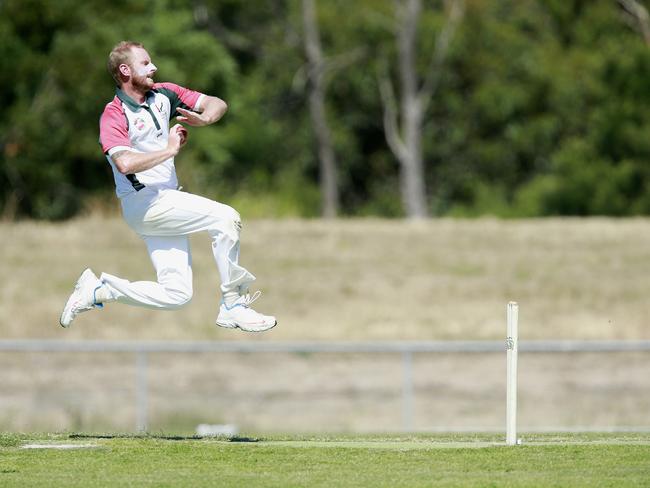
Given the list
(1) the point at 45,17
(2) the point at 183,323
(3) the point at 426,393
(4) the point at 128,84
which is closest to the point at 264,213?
(1) the point at 45,17

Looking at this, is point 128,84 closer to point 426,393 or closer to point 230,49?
point 426,393

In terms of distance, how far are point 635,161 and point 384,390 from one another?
21.0 metres

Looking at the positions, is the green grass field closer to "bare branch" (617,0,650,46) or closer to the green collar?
the green collar

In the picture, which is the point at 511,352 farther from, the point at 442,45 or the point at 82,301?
the point at 442,45

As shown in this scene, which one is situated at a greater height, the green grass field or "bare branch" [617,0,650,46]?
"bare branch" [617,0,650,46]

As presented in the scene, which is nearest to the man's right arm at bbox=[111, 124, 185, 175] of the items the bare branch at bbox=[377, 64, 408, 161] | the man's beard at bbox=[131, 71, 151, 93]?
the man's beard at bbox=[131, 71, 151, 93]

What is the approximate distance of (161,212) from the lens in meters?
10.2

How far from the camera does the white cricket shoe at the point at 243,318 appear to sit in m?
10.4

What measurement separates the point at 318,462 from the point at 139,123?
3030mm

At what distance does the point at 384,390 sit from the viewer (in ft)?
74.3

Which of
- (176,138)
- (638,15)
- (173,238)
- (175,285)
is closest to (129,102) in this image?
(176,138)

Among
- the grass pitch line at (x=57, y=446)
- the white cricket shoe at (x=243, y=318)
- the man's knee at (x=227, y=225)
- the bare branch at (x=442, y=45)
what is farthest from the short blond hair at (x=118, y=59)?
the bare branch at (x=442, y=45)

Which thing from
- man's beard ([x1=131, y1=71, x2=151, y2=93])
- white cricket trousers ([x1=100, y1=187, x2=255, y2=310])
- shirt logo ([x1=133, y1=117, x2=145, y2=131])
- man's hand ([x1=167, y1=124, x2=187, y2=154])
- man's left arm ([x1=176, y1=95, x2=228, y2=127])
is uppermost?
man's beard ([x1=131, y1=71, x2=151, y2=93])

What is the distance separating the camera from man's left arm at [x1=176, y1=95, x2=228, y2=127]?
1020cm
